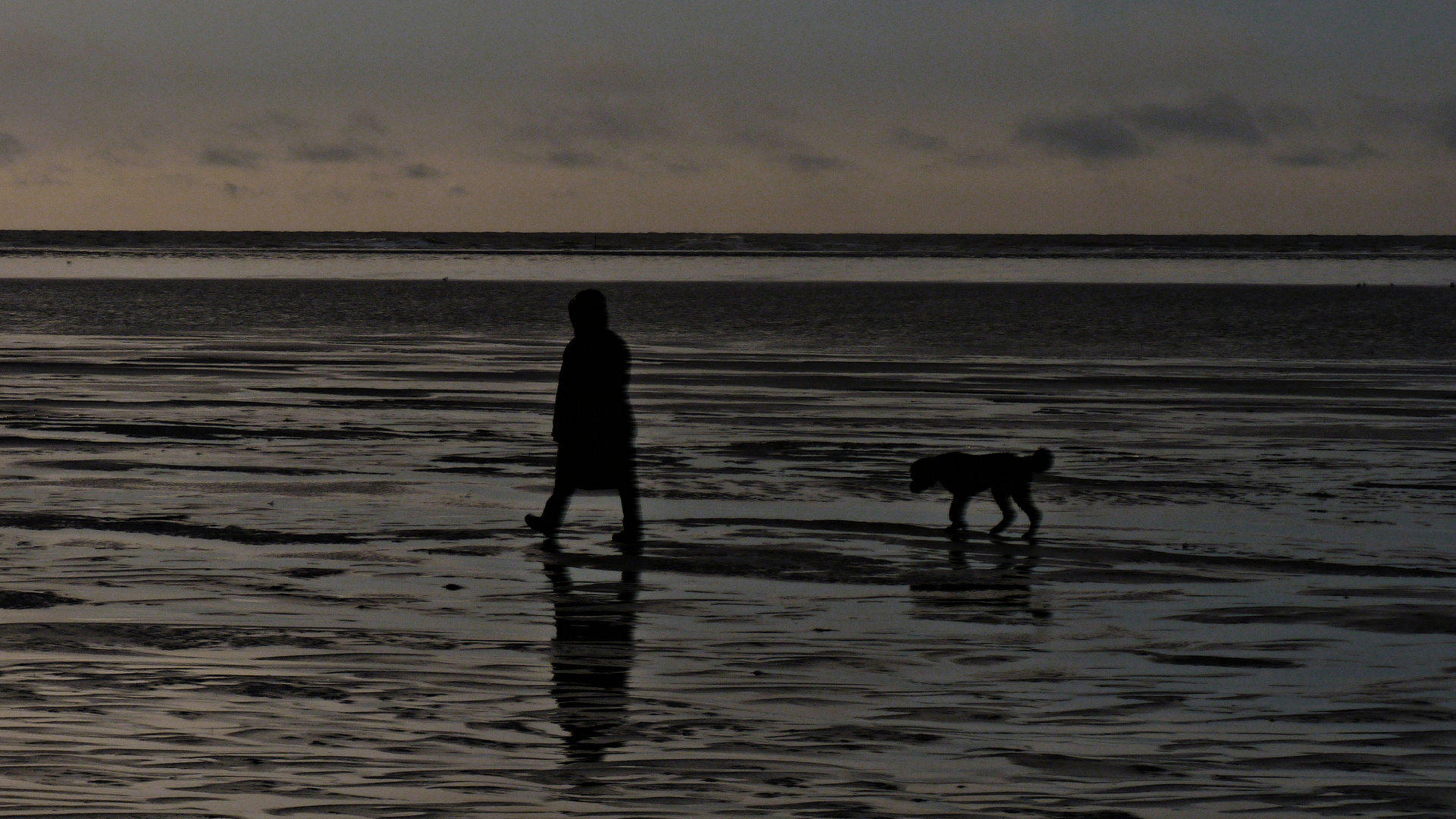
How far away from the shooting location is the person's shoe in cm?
1203

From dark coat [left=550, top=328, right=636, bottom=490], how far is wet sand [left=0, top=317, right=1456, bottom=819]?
26.2 inches

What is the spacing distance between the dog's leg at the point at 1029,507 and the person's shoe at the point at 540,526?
2997mm

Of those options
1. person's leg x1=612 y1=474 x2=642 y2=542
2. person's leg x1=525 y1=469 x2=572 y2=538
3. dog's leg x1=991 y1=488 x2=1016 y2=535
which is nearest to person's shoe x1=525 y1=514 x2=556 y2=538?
person's leg x1=525 y1=469 x2=572 y2=538

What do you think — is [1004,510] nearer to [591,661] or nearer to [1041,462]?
[1041,462]

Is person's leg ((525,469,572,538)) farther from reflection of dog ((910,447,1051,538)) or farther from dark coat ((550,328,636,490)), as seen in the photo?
reflection of dog ((910,447,1051,538))

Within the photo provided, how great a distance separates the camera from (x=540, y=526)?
1208cm

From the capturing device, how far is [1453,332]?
130 feet

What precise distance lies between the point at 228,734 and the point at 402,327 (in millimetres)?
35442

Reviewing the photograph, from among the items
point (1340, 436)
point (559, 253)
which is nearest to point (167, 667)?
point (1340, 436)

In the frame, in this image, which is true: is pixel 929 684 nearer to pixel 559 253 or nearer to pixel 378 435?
pixel 378 435

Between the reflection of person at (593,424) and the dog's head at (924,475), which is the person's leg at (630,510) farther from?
the dog's head at (924,475)

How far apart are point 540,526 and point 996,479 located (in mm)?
2963

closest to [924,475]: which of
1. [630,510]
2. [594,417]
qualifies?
[630,510]

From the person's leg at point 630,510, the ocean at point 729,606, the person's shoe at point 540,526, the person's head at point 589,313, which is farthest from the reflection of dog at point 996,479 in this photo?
the person's shoe at point 540,526
